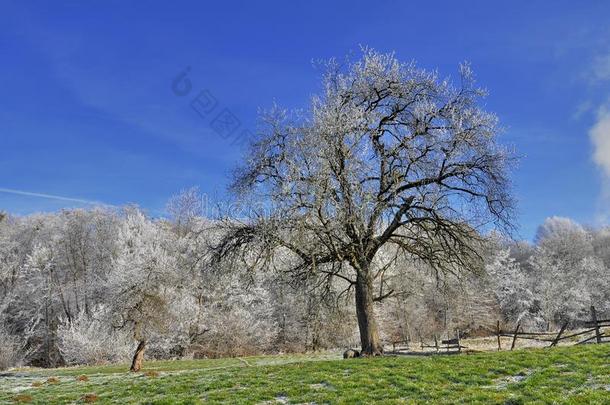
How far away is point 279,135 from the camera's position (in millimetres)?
19219

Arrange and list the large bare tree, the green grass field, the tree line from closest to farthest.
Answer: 1. the green grass field
2. the large bare tree
3. the tree line

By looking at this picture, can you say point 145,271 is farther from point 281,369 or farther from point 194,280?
point 281,369

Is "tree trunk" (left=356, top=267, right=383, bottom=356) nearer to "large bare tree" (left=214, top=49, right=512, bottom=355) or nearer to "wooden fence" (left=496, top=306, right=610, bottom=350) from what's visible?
"large bare tree" (left=214, top=49, right=512, bottom=355)

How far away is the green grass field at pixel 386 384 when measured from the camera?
10.9 metres

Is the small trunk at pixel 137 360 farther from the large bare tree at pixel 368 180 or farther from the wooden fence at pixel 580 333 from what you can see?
the wooden fence at pixel 580 333

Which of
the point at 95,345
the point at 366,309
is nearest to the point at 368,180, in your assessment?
the point at 366,309

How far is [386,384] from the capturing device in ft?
41.5

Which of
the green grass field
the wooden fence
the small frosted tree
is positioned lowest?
the green grass field

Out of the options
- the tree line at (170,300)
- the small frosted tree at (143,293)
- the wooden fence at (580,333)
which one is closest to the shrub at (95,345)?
the tree line at (170,300)

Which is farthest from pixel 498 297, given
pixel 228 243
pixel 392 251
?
pixel 228 243

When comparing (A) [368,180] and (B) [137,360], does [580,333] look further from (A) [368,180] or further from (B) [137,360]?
(B) [137,360]

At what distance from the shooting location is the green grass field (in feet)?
35.6

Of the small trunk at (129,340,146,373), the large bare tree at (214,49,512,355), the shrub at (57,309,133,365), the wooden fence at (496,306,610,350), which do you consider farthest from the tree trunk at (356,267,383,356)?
the shrub at (57,309,133,365)

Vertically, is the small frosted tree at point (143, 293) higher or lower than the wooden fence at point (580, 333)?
higher
